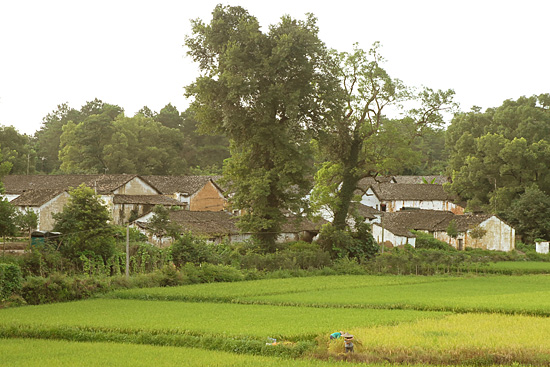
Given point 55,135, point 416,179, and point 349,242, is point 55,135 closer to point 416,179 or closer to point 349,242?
point 416,179

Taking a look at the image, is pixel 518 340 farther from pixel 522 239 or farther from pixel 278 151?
pixel 522 239

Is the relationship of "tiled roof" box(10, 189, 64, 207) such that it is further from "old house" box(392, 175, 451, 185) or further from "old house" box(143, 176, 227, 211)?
"old house" box(392, 175, 451, 185)

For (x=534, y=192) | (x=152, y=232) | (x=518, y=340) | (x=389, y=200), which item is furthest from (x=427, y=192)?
(x=518, y=340)

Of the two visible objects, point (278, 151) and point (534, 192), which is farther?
point (534, 192)

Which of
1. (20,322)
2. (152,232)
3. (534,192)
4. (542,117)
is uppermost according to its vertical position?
(542,117)

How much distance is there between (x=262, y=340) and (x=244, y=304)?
8.56 m

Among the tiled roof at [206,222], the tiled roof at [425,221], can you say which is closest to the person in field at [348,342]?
the tiled roof at [206,222]

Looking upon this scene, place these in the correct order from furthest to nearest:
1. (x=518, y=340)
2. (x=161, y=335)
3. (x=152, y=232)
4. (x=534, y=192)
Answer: (x=534, y=192), (x=152, y=232), (x=161, y=335), (x=518, y=340)

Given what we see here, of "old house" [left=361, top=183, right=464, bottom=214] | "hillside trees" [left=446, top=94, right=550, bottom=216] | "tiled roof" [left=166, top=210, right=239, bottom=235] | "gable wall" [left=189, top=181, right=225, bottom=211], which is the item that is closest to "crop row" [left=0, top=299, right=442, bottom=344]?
"tiled roof" [left=166, top=210, right=239, bottom=235]

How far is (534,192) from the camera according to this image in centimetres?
5819

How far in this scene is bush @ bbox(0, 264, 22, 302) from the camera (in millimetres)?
23188

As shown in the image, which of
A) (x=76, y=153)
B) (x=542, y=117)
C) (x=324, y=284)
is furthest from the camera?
(x=76, y=153)

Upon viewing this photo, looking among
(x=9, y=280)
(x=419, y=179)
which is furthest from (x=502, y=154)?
(x=9, y=280)

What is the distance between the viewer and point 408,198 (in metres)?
79.2
